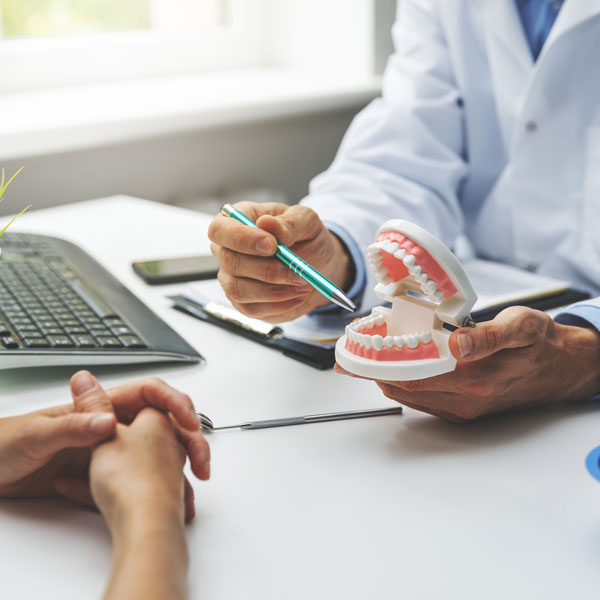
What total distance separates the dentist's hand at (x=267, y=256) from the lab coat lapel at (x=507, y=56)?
19.3 inches

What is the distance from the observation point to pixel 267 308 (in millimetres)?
852

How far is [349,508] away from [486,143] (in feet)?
2.98

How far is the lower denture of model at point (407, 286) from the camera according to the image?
1.99 feet

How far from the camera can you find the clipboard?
84 cm

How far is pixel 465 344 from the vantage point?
2.02 feet

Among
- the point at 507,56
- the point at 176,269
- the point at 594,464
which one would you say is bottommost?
the point at 176,269

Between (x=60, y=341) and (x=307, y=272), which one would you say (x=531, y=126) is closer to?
(x=307, y=272)

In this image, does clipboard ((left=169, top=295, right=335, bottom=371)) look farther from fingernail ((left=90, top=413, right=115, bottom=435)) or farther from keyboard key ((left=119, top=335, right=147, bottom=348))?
fingernail ((left=90, top=413, right=115, bottom=435))

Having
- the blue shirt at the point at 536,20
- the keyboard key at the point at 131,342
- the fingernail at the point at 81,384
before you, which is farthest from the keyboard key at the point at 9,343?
the blue shirt at the point at 536,20

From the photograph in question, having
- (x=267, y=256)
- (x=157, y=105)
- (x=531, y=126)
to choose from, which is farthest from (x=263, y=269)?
(x=157, y=105)

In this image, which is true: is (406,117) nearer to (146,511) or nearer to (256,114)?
(256,114)

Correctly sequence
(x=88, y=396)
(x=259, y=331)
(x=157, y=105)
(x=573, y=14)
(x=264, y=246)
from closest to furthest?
(x=88, y=396)
(x=264, y=246)
(x=259, y=331)
(x=573, y=14)
(x=157, y=105)

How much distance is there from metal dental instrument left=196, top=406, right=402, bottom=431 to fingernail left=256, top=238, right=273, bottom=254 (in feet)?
0.54

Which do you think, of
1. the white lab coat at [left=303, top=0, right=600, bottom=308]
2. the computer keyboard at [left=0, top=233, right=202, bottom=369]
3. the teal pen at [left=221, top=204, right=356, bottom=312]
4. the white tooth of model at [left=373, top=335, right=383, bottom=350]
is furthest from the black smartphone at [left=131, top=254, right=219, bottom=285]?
the white tooth of model at [left=373, top=335, right=383, bottom=350]
